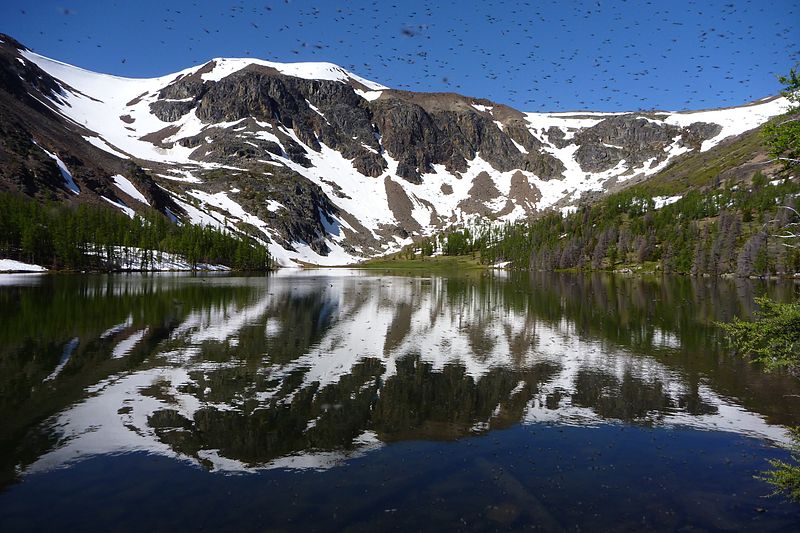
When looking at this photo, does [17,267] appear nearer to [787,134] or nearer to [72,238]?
[72,238]

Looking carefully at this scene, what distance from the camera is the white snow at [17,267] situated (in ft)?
437

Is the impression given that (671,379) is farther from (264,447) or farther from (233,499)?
(233,499)

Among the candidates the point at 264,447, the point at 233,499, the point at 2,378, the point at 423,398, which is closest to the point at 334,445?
the point at 264,447

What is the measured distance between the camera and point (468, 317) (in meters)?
56.4

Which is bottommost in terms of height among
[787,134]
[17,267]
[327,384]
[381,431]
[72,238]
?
[381,431]

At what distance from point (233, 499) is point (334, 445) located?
482 centimetres

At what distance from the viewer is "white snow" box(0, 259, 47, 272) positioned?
5249 inches

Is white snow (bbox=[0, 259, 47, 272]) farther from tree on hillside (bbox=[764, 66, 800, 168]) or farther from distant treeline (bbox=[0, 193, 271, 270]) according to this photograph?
tree on hillside (bbox=[764, 66, 800, 168])

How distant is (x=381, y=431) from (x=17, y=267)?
16003cm

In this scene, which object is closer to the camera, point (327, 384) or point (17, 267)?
point (327, 384)

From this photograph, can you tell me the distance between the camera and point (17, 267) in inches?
5379

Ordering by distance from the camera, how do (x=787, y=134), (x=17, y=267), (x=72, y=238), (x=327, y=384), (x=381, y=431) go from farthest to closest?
1. (x=72, y=238)
2. (x=17, y=267)
3. (x=327, y=384)
4. (x=381, y=431)
5. (x=787, y=134)

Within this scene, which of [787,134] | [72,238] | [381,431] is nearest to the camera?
[787,134]

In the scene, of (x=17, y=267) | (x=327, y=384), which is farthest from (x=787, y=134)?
(x=17, y=267)
